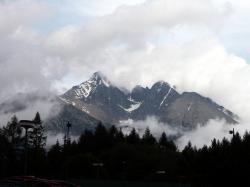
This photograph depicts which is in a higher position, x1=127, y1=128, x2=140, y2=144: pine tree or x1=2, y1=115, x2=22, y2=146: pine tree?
x1=2, y1=115, x2=22, y2=146: pine tree

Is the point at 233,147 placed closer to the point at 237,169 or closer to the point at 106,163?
the point at 237,169

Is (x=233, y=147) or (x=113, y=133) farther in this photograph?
(x=113, y=133)

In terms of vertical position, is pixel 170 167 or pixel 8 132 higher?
pixel 8 132

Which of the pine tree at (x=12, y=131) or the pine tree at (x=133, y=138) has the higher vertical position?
the pine tree at (x=12, y=131)

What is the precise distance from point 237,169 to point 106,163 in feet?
179

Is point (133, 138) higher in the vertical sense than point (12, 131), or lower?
lower

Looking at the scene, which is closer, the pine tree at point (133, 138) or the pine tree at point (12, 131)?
the pine tree at point (12, 131)

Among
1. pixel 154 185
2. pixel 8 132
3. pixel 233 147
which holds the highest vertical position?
pixel 8 132

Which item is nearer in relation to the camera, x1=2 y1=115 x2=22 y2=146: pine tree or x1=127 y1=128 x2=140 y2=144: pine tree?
x1=2 y1=115 x2=22 y2=146: pine tree

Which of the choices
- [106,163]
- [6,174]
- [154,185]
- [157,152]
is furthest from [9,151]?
[154,185]

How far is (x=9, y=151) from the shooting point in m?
107

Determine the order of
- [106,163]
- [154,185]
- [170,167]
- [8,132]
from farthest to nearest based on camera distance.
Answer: [8,132] < [106,163] < [170,167] < [154,185]

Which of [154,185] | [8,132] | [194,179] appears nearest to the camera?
[154,185]

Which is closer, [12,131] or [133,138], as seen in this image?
[12,131]
